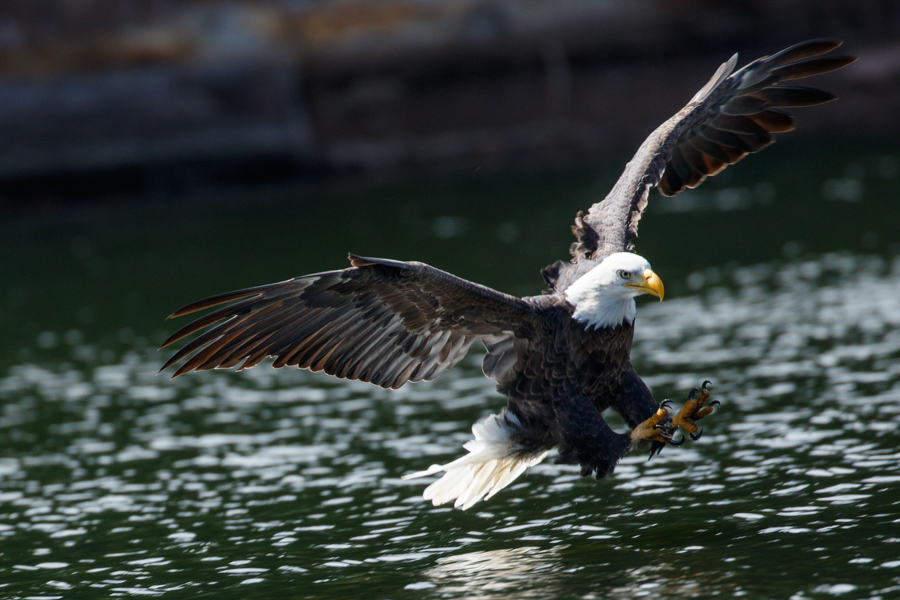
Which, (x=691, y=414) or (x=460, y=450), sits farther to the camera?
(x=460, y=450)

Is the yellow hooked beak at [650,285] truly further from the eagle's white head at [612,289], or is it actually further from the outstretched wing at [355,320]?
the outstretched wing at [355,320]

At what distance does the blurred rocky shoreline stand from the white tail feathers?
15322 millimetres

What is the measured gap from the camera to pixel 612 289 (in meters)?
5.24

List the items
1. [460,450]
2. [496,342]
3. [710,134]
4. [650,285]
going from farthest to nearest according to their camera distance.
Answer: [460,450] < [710,134] < [496,342] < [650,285]

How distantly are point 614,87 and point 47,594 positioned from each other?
17.9 m

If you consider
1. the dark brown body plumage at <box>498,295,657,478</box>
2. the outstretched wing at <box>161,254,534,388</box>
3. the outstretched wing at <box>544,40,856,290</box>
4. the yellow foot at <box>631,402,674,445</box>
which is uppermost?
the outstretched wing at <box>544,40,856,290</box>

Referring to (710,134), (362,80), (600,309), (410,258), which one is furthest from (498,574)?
(362,80)

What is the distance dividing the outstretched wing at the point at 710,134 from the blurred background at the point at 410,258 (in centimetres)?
144

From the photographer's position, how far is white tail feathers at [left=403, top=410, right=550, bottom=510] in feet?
18.6

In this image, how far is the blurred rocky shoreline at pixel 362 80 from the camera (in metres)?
20.7

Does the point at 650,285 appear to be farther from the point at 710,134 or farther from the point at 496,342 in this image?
the point at 710,134

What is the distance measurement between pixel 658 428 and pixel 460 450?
2.09 m

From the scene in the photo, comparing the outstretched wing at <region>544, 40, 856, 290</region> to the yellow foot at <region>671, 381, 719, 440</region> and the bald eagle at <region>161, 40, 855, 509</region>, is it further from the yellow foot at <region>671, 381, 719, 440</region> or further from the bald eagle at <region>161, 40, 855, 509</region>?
the yellow foot at <region>671, 381, 719, 440</region>

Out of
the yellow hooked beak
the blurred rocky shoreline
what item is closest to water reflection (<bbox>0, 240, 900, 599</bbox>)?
the yellow hooked beak
